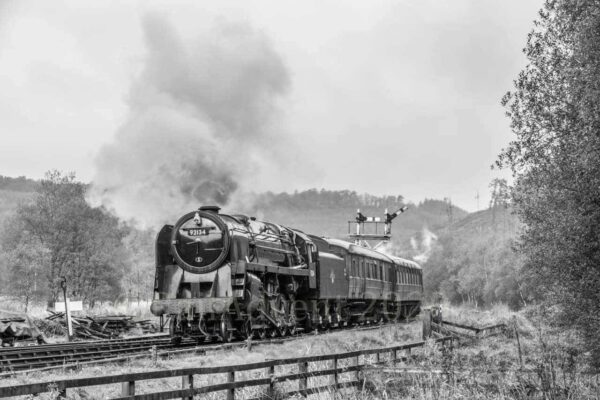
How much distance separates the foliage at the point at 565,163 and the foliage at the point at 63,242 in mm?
28374

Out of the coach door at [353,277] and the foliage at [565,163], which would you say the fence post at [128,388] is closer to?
the foliage at [565,163]

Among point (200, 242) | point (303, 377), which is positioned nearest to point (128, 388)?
point (303, 377)

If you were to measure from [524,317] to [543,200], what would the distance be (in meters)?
14.6

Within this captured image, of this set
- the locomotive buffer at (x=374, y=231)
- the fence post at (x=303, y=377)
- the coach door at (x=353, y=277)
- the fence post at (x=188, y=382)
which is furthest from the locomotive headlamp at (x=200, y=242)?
the locomotive buffer at (x=374, y=231)

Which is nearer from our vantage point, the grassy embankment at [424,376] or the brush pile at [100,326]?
the grassy embankment at [424,376]

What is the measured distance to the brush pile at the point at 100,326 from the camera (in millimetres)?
21938

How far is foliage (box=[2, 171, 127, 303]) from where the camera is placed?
123ft

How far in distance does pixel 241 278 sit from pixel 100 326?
356 inches

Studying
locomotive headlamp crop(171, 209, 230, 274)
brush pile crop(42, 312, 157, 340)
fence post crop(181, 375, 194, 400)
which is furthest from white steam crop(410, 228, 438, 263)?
fence post crop(181, 375, 194, 400)

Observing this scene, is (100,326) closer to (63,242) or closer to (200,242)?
(200,242)

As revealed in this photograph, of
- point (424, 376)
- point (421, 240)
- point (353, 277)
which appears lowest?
point (424, 376)

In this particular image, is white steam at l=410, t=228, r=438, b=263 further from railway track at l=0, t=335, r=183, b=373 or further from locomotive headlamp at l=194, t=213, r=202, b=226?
railway track at l=0, t=335, r=183, b=373

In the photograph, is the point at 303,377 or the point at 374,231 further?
the point at 374,231

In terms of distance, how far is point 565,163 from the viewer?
47.0ft
